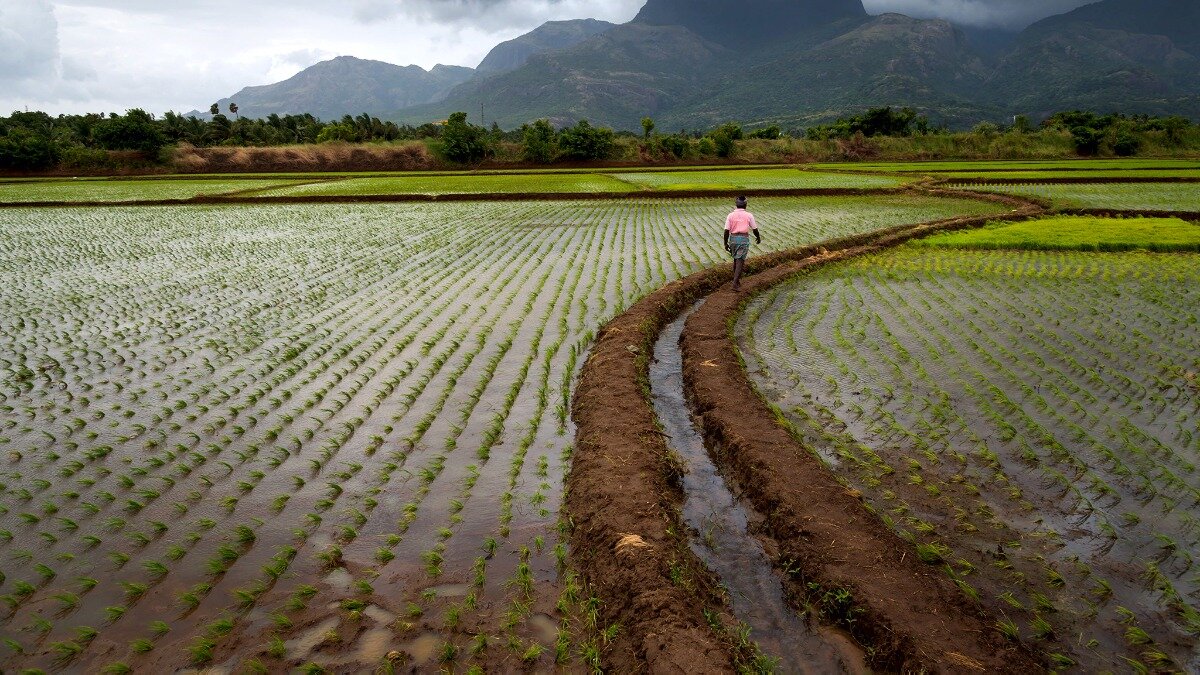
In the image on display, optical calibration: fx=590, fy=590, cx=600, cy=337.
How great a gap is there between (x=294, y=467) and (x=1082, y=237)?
17.7 metres

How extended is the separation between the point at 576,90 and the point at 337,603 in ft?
639

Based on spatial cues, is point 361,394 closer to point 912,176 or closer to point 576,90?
point 912,176

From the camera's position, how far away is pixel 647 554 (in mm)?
3490

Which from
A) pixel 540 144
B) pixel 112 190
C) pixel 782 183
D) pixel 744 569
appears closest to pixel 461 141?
pixel 540 144

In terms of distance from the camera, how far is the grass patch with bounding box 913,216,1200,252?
1391 cm

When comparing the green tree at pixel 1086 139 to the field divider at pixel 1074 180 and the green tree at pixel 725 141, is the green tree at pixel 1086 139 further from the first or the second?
the green tree at pixel 725 141

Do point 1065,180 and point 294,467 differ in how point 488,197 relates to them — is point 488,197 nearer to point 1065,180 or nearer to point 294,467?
point 294,467

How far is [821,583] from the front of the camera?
3367 millimetres

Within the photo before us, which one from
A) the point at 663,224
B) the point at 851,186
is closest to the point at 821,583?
the point at 663,224

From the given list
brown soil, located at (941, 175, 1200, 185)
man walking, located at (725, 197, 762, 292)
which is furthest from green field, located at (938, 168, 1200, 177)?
man walking, located at (725, 197, 762, 292)

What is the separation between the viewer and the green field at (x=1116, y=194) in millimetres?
21219

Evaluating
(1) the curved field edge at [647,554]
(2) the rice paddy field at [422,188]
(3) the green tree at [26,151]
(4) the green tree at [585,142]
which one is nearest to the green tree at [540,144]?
(4) the green tree at [585,142]

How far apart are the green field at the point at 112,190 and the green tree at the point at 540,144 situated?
20902mm

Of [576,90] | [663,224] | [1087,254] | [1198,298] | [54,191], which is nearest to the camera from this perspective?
[1198,298]
